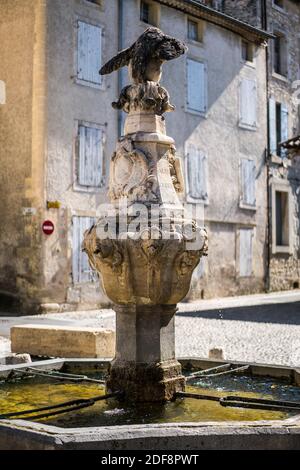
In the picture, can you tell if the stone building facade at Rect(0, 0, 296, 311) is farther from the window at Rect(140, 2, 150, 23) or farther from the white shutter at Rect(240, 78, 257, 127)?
the white shutter at Rect(240, 78, 257, 127)

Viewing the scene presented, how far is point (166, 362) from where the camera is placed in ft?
16.7

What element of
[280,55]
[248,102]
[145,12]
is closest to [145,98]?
[145,12]

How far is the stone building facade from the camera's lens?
48.9 feet

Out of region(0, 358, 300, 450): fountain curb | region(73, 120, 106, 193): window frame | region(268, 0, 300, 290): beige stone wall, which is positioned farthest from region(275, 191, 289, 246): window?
region(0, 358, 300, 450): fountain curb

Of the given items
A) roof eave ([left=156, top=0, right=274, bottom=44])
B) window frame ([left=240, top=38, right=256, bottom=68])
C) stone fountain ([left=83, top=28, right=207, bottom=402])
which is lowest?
stone fountain ([left=83, top=28, right=207, bottom=402])

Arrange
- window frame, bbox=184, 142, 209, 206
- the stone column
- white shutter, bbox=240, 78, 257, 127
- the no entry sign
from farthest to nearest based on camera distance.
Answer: white shutter, bbox=240, 78, 257, 127 → window frame, bbox=184, 142, 209, 206 → the no entry sign → the stone column

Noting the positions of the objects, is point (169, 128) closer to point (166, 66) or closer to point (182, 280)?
point (166, 66)

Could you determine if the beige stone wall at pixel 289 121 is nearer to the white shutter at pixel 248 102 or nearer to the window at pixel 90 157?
the white shutter at pixel 248 102

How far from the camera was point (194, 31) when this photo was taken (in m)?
19.2

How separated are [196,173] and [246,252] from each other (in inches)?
129

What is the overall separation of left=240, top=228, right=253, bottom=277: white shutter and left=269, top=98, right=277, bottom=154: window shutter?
10.8ft

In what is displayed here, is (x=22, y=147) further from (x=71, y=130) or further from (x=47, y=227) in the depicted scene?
(x=47, y=227)

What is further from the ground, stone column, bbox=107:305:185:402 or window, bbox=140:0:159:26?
window, bbox=140:0:159:26
